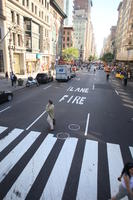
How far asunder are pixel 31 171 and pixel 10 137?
9.97 feet

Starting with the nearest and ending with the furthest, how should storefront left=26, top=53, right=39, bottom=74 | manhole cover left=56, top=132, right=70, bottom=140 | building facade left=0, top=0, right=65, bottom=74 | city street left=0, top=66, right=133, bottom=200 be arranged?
city street left=0, top=66, right=133, bottom=200
manhole cover left=56, top=132, right=70, bottom=140
building facade left=0, top=0, right=65, bottom=74
storefront left=26, top=53, right=39, bottom=74

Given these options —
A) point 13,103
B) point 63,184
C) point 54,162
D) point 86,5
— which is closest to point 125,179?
point 63,184

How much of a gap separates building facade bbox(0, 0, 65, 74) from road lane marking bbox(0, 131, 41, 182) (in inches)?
751

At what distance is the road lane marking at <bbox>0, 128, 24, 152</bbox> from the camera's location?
24.0 ft

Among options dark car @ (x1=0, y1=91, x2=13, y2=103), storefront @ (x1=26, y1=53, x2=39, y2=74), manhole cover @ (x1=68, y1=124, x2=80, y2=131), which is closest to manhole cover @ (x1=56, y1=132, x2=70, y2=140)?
manhole cover @ (x1=68, y1=124, x2=80, y2=131)

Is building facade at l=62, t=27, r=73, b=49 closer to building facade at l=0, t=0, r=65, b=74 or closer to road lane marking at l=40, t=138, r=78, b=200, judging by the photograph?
A: building facade at l=0, t=0, r=65, b=74

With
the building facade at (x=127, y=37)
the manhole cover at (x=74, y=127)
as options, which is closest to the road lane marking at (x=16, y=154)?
the manhole cover at (x=74, y=127)

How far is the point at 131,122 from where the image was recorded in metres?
10.4

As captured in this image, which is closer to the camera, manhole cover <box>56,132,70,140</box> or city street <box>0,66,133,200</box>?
city street <box>0,66,133,200</box>

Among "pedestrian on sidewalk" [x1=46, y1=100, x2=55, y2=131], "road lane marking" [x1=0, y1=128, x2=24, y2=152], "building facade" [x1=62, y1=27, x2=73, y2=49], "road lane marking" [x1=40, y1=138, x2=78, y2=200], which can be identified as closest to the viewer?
"road lane marking" [x1=40, y1=138, x2=78, y2=200]

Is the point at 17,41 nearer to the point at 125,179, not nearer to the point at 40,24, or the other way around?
the point at 40,24

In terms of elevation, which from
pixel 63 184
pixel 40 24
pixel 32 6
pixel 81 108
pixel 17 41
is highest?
pixel 32 6

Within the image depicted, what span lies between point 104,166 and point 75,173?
127 centimetres

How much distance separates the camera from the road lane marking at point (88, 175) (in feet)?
15.3
